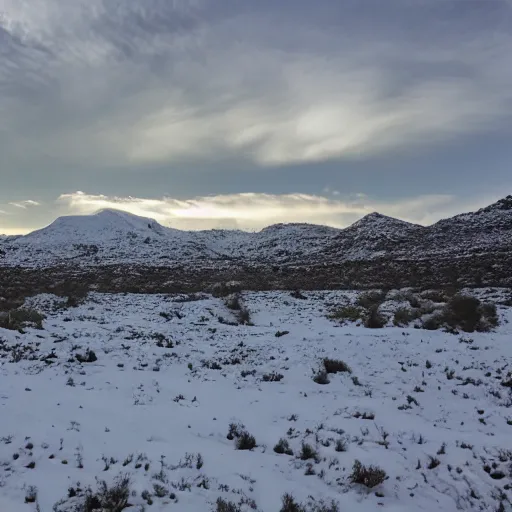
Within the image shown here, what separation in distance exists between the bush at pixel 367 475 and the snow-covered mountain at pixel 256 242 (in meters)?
55.8

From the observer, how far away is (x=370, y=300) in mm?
25016

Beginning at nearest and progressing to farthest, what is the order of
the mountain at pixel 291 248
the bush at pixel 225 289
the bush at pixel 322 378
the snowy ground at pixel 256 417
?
the snowy ground at pixel 256 417, the bush at pixel 322 378, the bush at pixel 225 289, the mountain at pixel 291 248

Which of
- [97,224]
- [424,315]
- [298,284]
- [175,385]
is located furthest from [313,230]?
[175,385]

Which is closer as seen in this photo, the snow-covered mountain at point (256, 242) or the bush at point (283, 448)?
the bush at point (283, 448)

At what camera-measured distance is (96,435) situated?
7.39 meters

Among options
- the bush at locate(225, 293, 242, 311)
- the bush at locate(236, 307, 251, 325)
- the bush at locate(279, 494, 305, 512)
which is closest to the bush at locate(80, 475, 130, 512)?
the bush at locate(279, 494, 305, 512)

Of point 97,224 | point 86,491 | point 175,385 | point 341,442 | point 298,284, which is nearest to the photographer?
point 86,491

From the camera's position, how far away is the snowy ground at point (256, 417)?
582 centimetres

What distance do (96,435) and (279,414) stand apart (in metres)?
3.85

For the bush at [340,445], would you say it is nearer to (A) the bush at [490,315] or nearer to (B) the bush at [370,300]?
(A) the bush at [490,315]

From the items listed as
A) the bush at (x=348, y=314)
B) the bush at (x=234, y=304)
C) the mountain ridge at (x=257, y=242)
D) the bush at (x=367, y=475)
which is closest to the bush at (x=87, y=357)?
the bush at (x=367, y=475)

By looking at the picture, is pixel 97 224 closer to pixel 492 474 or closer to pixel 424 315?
pixel 424 315

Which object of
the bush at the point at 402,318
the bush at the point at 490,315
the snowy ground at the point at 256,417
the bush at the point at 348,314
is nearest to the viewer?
the snowy ground at the point at 256,417

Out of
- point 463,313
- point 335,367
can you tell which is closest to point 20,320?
point 335,367
